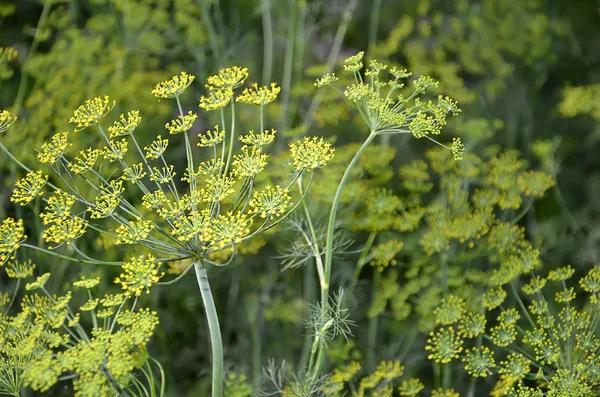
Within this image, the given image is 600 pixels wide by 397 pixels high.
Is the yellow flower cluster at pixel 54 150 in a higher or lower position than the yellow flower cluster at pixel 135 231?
higher

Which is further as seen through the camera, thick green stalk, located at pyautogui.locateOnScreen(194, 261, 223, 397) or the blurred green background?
the blurred green background

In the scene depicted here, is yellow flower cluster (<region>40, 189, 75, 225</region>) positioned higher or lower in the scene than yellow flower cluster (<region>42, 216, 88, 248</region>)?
higher

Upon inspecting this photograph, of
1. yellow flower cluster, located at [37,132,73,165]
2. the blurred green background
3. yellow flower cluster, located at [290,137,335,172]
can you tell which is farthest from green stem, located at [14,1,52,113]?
yellow flower cluster, located at [290,137,335,172]

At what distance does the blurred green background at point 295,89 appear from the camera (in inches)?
65.8

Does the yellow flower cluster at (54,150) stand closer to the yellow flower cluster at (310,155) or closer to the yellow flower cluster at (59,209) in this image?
the yellow flower cluster at (59,209)

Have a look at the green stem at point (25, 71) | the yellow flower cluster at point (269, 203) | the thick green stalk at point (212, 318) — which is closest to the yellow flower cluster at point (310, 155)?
the yellow flower cluster at point (269, 203)

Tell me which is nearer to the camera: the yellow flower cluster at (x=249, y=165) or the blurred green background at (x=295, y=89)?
the yellow flower cluster at (x=249, y=165)

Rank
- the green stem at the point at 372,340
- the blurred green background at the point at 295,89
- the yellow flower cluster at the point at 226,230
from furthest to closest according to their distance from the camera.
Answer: the blurred green background at the point at 295,89 → the green stem at the point at 372,340 → the yellow flower cluster at the point at 226,230

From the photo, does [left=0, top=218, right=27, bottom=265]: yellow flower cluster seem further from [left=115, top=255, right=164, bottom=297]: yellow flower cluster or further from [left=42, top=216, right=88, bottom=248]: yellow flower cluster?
[left=115, top=255, right=164, bottom=297]: yellow flower cluster

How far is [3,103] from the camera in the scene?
5.81 feet

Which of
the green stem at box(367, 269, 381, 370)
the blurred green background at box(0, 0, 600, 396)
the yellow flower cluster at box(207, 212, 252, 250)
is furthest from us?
the blurred green background at box(0, 0, 600, 396)

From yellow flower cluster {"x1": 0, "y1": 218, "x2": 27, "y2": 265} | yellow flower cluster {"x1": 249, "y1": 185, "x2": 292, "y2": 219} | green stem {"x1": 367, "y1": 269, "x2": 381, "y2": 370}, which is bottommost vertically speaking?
green stem {"x1": 367, "y1": 269, "x2": 381, "y2": 370}

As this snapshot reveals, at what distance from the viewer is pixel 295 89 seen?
→ 180cm

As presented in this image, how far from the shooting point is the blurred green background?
1.67 meters
